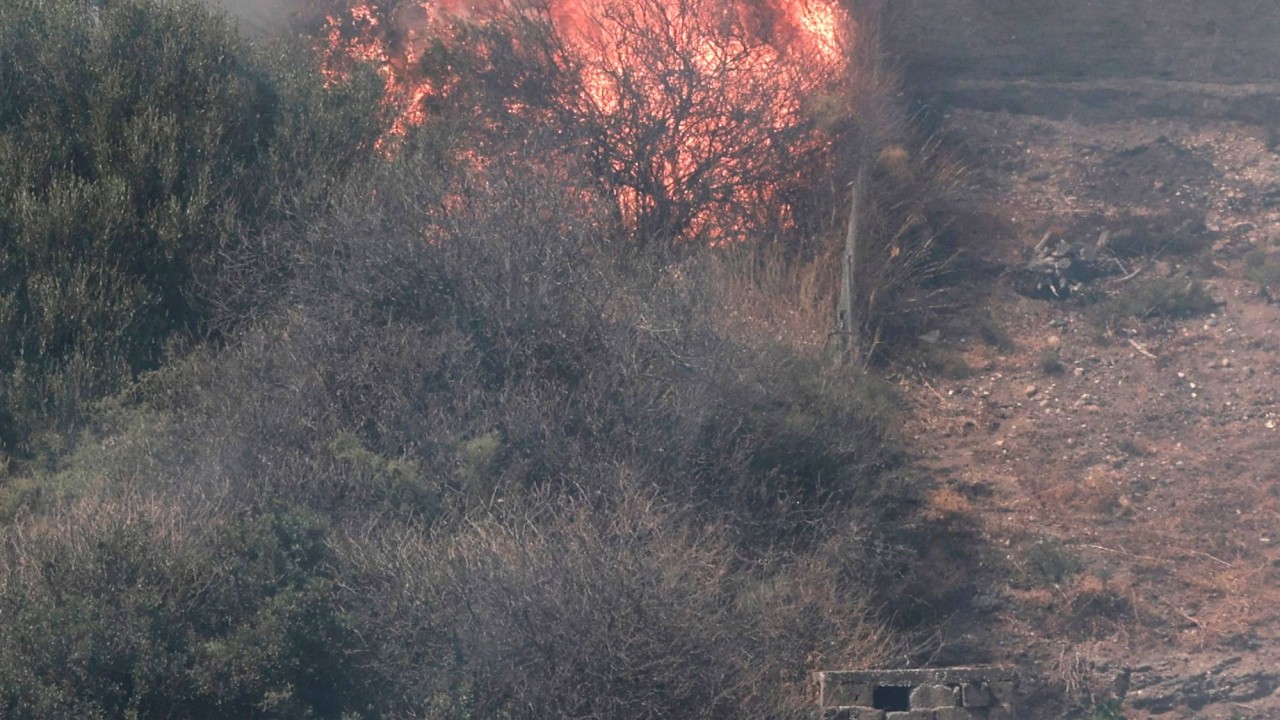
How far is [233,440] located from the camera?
28.0ft

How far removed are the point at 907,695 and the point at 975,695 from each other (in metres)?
0.46

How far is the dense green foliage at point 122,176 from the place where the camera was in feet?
32.0

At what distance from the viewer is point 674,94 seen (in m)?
14.7

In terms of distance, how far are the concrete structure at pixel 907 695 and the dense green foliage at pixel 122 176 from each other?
20.4 ft

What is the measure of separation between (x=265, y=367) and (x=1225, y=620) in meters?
8.61

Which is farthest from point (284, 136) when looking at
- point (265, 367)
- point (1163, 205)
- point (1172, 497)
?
point (1163, 205)

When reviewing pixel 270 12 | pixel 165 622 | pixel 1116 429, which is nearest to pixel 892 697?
pixel 165 622

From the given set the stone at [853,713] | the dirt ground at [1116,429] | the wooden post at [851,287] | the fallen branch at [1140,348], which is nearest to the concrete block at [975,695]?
the stone at [853,713]

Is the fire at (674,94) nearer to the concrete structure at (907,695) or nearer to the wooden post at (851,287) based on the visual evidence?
the wooden post at (851,287)

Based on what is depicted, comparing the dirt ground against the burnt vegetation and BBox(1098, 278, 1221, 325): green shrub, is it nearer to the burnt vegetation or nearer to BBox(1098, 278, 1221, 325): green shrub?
BBox(1098, 278, 1221, 325): green shrub

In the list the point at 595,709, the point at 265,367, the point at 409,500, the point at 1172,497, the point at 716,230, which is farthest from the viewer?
the point at 716,230

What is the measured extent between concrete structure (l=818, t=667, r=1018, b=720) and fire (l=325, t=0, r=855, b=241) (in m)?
7.24

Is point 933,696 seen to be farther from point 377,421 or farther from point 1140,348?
Answer: point 1140,348

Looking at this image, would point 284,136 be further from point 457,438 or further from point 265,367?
point 457,438
